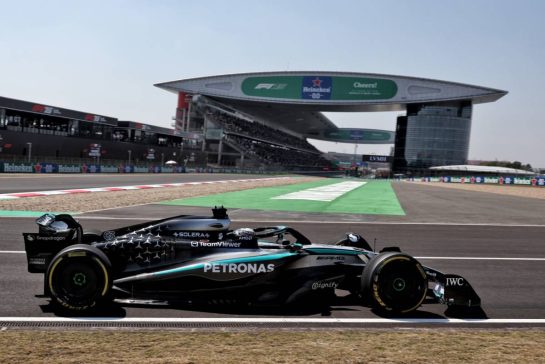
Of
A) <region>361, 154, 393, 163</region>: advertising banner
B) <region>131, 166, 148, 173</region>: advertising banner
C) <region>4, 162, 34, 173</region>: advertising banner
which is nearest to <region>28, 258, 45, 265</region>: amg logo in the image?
<region>4, 162, 34, 173</region>: advertising banner

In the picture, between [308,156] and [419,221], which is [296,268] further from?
[308,156]

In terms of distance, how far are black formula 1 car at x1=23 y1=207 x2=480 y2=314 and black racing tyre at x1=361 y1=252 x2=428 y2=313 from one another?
0.04 ft

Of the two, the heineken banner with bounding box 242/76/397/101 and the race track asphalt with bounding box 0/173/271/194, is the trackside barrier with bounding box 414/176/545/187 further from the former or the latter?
the race track asphalt with bounding box 0/173/271/194

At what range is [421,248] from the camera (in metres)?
10.3

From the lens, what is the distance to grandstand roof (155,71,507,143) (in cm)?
10219

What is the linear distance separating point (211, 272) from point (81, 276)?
1417 mm

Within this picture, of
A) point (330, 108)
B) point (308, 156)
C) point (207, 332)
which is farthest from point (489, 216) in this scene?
point (308, 156)

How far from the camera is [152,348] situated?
13.4 feet

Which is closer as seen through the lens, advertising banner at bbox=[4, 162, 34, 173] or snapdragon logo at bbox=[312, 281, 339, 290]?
snapdragon logo at bbox=[312, 281, 339, 290]

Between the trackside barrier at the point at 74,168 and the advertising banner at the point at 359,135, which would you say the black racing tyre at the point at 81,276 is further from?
the advertising banner at the point at 359,135

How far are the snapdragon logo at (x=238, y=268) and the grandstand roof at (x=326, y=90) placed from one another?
99.8 meters

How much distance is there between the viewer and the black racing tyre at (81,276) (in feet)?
16.8

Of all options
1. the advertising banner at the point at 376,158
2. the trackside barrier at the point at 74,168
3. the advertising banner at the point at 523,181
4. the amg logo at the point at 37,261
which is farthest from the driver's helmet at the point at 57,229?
the advertising banner at the point at 376,158

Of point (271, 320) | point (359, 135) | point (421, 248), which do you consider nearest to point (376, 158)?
point (359, 135)
